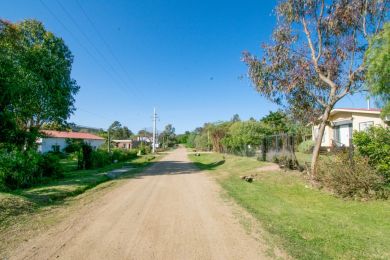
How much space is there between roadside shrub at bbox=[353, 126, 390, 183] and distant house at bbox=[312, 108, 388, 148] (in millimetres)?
10386

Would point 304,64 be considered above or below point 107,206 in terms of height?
above

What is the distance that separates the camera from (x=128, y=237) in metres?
5.25

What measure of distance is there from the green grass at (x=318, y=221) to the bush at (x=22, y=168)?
8.69 meters

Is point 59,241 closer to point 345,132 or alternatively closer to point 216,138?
point 345,132

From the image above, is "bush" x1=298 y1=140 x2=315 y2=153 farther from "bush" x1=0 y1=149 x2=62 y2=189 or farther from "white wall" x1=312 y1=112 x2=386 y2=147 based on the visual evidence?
"bush" x1=0 y1=149 x2=62 y2=189

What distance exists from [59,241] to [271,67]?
1075cm

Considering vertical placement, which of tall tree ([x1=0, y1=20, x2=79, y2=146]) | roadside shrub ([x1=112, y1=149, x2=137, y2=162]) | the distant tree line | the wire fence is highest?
tall tree ([x1=0, y1=20, x2=79, y2=146])

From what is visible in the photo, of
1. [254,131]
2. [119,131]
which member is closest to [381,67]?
[254,131]

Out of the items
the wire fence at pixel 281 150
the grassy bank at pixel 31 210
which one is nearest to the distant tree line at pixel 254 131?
the wire fence at pixel 281 150

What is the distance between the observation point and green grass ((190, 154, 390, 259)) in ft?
15.5

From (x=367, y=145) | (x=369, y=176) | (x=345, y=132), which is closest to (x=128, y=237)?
(x=369, y=176)

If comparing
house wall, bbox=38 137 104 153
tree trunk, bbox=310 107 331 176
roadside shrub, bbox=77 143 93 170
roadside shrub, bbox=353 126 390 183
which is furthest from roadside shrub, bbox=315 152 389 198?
house wall, bbox=38 137 104 153

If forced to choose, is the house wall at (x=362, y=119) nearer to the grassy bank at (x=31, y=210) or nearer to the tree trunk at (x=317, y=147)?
the tree trunk at (x=317, y=147)

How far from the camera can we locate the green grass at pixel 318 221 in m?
4.73
